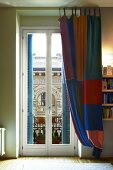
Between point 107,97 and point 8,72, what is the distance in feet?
6.78

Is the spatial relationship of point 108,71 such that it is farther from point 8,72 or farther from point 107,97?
point 8,72

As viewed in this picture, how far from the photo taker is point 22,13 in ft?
20.0

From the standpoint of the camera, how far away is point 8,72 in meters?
5.88

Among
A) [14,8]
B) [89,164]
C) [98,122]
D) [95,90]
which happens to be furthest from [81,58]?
[89,164]

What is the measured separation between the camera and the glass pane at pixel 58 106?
629 centimetres

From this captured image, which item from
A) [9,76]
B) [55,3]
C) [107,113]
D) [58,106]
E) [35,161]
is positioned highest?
[55,3]

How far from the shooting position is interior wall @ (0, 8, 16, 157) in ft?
19.2

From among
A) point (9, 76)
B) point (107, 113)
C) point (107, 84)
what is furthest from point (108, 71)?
point (9, 76)

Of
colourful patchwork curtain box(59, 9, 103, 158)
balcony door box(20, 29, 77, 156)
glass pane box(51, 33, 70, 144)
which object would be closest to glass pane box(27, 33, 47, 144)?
balcony door box(20, 29, 77, 156)

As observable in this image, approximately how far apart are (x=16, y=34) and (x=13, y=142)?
219 centimetres

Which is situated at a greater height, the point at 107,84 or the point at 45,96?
the point at 107,84

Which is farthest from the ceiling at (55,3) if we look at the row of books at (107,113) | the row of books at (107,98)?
the row of books at (107,113)

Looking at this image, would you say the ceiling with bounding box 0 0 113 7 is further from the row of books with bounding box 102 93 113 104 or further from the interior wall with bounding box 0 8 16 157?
the row of books with bounding box 102 93 113 104

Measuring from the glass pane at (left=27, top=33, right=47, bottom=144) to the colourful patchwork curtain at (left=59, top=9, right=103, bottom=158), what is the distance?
0.71m
